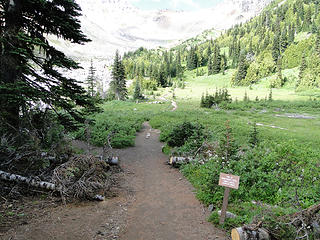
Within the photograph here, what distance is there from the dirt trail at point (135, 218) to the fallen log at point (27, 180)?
2.72 feet

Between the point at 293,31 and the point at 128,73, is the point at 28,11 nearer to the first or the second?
the point at 128,73

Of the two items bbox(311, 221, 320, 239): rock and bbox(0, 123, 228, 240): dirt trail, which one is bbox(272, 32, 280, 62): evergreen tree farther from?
bbox(311, 221, 320, 239): rock

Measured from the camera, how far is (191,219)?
6465mm

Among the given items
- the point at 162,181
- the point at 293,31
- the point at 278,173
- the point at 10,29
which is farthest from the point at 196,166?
the point at 293,31

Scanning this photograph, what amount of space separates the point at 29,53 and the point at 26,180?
483 centimetres

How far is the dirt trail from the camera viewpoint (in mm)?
5332

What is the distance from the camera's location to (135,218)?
641 cm

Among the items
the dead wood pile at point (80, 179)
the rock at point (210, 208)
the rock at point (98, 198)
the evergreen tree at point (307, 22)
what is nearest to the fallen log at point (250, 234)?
the rock at point (210, 208)

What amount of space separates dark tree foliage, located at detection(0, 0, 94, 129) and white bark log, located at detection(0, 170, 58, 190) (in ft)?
6.21

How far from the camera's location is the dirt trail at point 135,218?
5.33 metres

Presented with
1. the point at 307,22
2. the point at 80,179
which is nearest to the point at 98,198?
the point at 80,179

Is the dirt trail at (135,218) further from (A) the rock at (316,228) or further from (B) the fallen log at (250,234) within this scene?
(A) the rock at (316,228)

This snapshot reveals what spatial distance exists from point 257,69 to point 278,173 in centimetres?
8451

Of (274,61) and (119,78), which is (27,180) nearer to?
(119,78)
